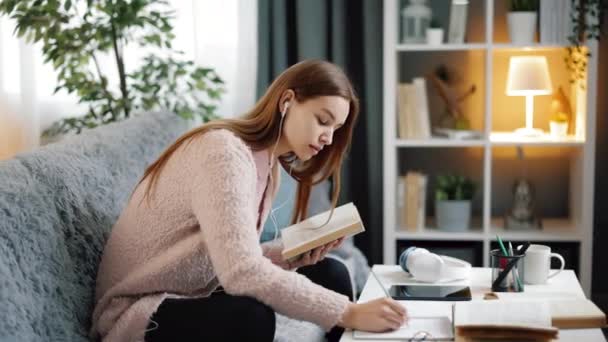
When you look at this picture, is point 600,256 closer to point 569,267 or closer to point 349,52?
point 569,267

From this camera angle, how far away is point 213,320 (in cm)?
155

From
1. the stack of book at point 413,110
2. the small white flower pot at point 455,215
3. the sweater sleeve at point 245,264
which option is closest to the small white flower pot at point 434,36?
the stack of book at point 413,110

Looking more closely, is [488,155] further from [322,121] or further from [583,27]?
[322,121]

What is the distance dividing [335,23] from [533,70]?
31.2 inches

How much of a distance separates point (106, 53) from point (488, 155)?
4.67 feet

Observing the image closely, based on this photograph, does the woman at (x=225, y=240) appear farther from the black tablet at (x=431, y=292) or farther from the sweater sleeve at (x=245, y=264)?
the black tablet at (x=431, y=292)

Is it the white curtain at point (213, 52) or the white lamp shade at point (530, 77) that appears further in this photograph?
the white curtain at point (213, 52)

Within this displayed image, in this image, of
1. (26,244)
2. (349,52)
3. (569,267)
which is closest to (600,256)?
(569,267)

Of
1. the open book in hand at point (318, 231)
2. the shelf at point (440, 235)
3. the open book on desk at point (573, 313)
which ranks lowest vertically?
the shelf at point (440, 235)

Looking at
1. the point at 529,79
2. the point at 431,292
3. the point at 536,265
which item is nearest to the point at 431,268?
the point at 431,292

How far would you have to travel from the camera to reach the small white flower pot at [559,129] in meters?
3.15

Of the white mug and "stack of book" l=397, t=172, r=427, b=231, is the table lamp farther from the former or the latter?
the white mug

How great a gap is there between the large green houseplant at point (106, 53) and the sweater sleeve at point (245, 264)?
145 centimetres

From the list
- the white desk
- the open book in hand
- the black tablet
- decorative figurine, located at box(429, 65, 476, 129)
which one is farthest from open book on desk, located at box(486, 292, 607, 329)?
decorative figurine, located at box(429, 65, 476, 129)
